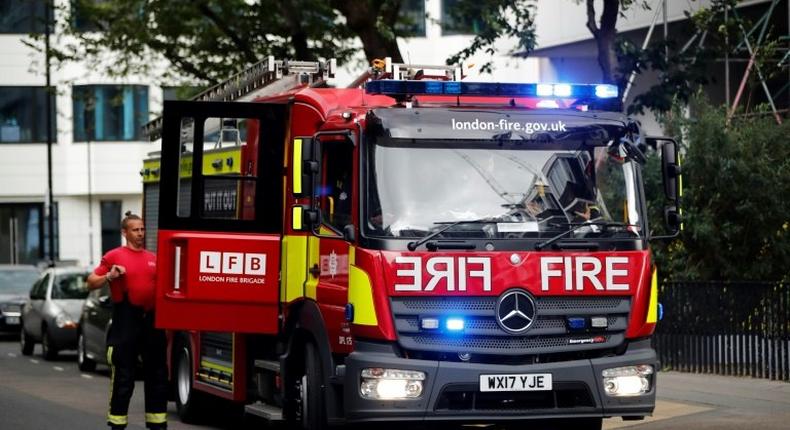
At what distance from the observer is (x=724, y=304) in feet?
62.6

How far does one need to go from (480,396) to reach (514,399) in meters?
0.25

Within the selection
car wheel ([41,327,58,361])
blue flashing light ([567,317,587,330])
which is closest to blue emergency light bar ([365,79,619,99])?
blue flashing light ([567,317,587,330])

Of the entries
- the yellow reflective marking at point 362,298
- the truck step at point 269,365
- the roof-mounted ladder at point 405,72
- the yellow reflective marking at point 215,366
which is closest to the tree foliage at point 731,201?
the roof-mounted ladder at point 405,72

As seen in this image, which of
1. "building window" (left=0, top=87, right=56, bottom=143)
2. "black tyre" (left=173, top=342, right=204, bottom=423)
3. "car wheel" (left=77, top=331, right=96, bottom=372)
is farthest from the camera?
"building window" (left=0, top=87, right=56, bottom=143)

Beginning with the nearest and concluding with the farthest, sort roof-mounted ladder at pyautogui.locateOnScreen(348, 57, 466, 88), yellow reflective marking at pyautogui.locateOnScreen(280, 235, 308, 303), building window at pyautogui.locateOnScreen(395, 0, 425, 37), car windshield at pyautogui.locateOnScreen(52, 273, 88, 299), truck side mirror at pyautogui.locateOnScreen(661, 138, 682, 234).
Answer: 1. truck side mirror at pyautogui.locateOnScreen(661, 138, 682, 234)
2. yellow reflective marking at pyautogui.locateOnScreen(280, 235, 308, 303)
3. roof-mounted ladder at pyautogui.locateOnScreen(348, 57, 466, 88)
4. car windshield at pyautogui.locateOnScreen(52, 273, 88, 299)
5. building window at pyautogui.locateOnScreen(395, 0, 425, 37)

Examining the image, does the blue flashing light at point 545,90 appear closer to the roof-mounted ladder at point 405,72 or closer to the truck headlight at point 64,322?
the roof-mounted ladder at point 405,72

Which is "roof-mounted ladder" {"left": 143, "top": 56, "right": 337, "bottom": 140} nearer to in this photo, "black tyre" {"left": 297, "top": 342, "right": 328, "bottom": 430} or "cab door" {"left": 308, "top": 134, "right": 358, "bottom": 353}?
Answer: "cab door" {"left": 308, "top": 134, "right": 358, "bottom": 353}

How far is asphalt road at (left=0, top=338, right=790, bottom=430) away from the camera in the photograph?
1477cm

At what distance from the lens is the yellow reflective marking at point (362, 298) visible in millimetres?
11094

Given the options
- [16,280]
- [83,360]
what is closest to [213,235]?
[83,360]

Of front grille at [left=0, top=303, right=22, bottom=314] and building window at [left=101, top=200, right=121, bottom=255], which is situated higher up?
building window at [left=101, top=200, right=121, bottom=255]

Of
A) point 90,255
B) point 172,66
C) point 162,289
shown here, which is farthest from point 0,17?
point 162,289

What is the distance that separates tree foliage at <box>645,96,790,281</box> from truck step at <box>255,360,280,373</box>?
876 cm

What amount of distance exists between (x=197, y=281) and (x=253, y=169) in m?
1.19
